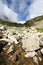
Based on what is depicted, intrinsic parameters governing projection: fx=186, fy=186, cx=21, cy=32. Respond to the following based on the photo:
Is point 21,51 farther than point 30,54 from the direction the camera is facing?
Yes

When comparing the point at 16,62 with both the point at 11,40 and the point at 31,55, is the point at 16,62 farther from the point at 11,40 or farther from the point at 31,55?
the point at 11,40

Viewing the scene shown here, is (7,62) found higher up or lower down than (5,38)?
lower down

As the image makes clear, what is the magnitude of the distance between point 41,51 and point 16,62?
3.82m

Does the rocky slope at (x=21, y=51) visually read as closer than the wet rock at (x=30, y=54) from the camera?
Yes

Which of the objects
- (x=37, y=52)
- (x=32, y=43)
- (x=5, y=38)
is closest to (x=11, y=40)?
(x=5, y=38)

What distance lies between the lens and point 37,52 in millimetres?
24031

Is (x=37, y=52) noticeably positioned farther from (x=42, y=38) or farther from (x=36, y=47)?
(x=42, y=38)

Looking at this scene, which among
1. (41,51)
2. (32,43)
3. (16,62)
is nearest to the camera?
(16,62)

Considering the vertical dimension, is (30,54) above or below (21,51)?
below

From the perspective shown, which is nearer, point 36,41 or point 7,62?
point 7,62

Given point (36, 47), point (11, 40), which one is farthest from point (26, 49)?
point (11, 40)

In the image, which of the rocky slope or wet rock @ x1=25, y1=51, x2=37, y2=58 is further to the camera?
wet rock @ x1=25, y1=51, x2=37, y2=58

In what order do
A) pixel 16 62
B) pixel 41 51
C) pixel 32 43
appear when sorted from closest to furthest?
pixel 16 62 < pixel 41 51 < pixel 32 43

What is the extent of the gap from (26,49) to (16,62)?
3.45 metres
